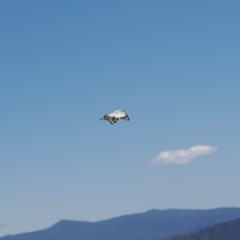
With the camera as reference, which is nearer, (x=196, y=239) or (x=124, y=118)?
(x=124, y=118)

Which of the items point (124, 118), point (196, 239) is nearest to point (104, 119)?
point (124, 118)

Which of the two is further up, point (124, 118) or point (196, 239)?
point (196, 239)

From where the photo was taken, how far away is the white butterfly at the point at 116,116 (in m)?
15.1

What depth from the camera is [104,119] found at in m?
15.1

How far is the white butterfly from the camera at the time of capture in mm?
15144

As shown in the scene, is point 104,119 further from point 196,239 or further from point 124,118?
point 196,239

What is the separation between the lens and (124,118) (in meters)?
15.3

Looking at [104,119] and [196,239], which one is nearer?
[104,119]

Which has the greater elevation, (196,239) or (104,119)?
(196,239)

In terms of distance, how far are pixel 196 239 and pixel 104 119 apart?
125665 millimetres

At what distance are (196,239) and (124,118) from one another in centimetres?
12540

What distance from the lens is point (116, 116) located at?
50.2 ft
